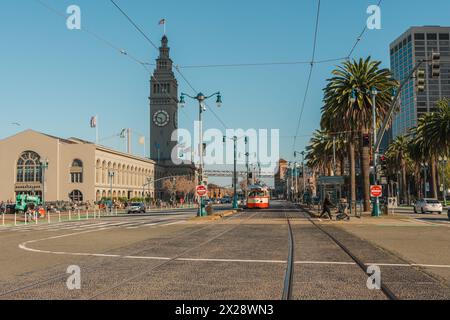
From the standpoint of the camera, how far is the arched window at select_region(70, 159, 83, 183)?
104m

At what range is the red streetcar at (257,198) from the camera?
6762cm

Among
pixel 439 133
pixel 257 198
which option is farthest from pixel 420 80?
pixel 257 198

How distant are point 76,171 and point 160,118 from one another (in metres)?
64.7

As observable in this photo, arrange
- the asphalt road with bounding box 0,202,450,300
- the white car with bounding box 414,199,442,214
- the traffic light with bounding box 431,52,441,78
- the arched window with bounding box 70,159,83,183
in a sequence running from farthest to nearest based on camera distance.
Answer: the arched window with bounding box 70,159,83,183 → the white car with bounding box 414,199,442,214 → the traffic light with bounding box 431,52,441,78 → the asphalt road with bounding box 0,202,450,300

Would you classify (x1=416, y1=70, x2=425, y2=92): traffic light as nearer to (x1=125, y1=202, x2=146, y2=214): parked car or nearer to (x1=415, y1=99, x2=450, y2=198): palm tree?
(x1=415, y1=99, x2=450, y2=198): palm tree

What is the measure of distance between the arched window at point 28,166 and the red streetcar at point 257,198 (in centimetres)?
5500

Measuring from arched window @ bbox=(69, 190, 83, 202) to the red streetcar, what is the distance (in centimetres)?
4864

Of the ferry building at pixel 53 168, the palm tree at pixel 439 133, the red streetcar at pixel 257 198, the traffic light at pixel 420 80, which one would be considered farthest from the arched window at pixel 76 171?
the traffic light at pixel 420 80

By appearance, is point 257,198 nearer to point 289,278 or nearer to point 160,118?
point 289,278

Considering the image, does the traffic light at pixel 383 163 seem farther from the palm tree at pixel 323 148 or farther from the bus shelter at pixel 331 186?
the palm tree at pixel 323 148

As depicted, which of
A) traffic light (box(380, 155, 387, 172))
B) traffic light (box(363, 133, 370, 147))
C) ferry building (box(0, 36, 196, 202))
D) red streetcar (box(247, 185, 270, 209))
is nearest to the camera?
traffic light (box(363, 133, 370, 147))

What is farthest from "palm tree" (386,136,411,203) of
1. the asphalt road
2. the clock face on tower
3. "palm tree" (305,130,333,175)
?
the clock face on tower

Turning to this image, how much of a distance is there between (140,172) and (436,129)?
9331cm
